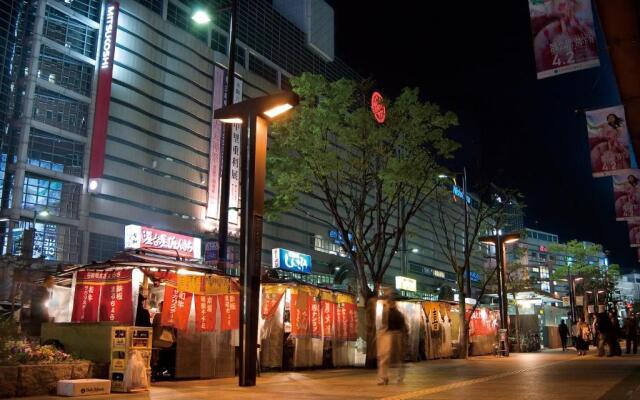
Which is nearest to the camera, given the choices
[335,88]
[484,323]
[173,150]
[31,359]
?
[31,359]

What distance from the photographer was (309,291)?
675 inches

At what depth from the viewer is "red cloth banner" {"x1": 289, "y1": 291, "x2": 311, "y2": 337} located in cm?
1647

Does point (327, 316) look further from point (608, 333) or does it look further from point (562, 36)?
point (562, 36)

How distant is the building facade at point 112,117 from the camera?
34.2 meters

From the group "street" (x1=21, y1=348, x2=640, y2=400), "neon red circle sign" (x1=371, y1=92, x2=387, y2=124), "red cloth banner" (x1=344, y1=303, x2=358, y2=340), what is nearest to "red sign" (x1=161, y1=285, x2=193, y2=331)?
"street" (x1=21, y1=348, x2=640, y2=400)

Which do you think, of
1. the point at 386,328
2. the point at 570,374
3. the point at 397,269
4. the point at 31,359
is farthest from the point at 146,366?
the point at 397,269

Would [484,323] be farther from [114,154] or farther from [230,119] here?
[114,154]

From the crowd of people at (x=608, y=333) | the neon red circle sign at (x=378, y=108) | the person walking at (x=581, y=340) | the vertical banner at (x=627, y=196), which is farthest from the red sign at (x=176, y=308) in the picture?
the person walking at (x=581, y=340)

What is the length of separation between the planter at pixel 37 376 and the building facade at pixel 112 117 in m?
21.0

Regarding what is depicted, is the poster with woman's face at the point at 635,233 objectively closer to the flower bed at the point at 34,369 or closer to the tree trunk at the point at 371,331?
the tree trunk at the point at 371,331

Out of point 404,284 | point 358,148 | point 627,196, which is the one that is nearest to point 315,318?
point 358,148

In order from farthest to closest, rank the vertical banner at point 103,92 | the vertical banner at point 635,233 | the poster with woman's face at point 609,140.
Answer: the vertical banner at point 103,92 < the vertical banner at point 635,233 < the poster with woman's face at point 609,140

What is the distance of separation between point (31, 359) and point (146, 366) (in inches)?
81.7

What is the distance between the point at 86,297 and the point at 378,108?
37.8 ft
